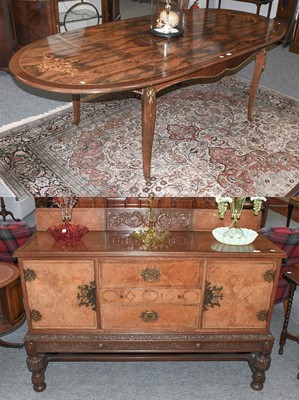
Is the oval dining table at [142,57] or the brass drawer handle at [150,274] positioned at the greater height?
the oval dining table at [142,57]

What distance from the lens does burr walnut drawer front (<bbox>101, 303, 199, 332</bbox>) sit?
2527mm

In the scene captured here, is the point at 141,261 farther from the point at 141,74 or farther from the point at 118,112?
the point at 118,112

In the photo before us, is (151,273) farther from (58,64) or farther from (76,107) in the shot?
(76,107)

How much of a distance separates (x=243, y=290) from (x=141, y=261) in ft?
2.12

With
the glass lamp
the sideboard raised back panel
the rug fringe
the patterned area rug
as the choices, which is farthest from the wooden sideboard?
the glass lamp

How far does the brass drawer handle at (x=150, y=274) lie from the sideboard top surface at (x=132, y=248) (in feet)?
0.37

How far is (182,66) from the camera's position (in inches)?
120

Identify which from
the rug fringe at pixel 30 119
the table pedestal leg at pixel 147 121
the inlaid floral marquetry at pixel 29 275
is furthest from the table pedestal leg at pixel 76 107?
the inlaid floral marquetry at pixel 29 275

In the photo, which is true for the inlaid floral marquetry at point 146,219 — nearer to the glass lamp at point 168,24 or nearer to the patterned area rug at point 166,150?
the patterned area rug at point 166,150

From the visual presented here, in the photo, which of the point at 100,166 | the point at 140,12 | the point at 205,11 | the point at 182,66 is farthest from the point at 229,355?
the point at 140,12

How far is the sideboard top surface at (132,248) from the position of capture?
235 cm

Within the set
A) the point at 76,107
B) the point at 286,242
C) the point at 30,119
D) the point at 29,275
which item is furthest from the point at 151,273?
the point at 30,119

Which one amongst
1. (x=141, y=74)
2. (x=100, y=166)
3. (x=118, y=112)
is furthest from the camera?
(x=118, y=112)

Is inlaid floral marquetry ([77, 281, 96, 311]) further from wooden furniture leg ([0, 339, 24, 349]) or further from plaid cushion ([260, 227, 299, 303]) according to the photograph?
plaid cushion ([260, 227, 299, 303])
